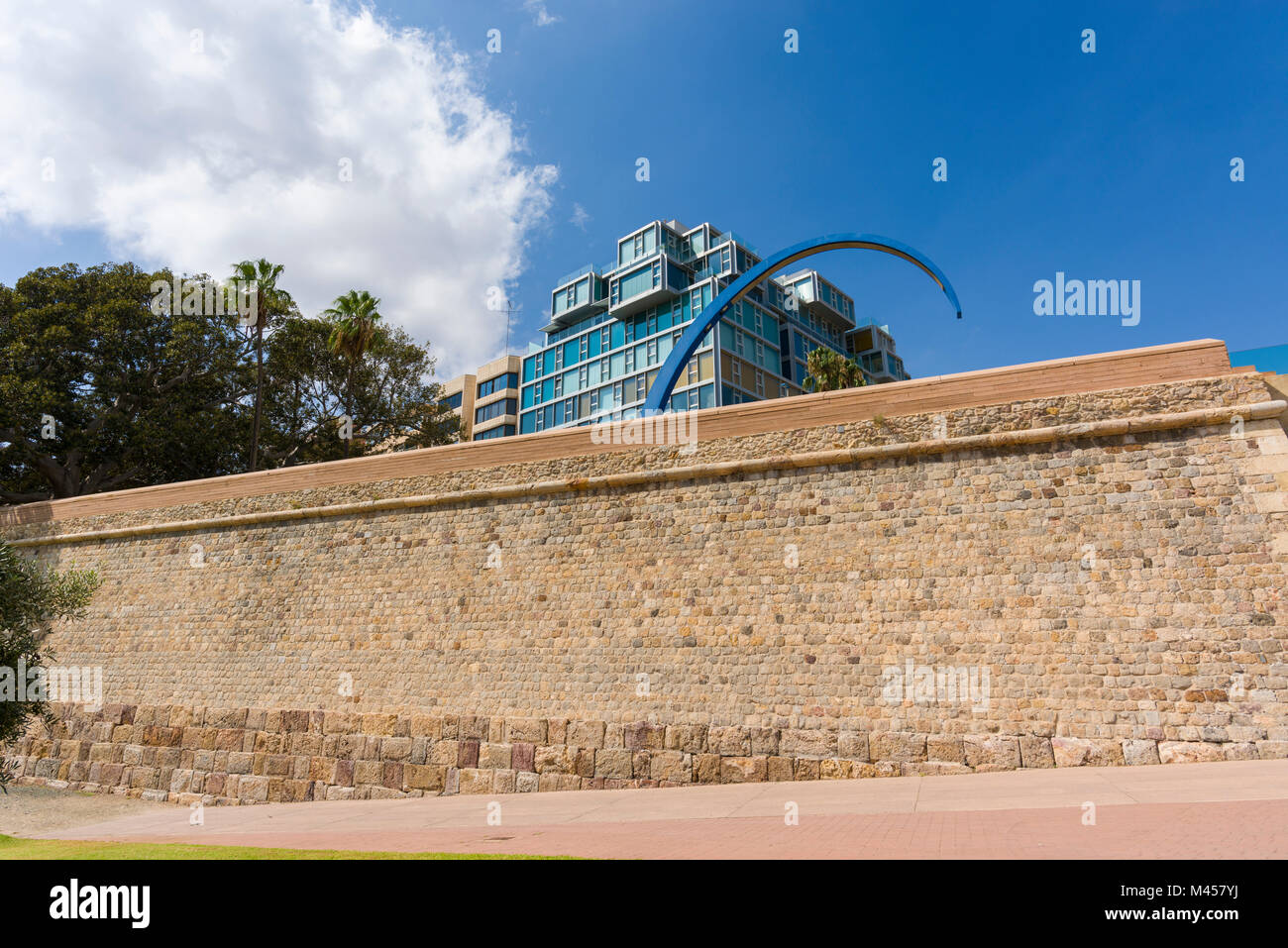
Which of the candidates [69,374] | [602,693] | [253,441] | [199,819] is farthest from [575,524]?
[69,374]

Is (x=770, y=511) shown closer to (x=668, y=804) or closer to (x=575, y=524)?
(x=575, y=524)

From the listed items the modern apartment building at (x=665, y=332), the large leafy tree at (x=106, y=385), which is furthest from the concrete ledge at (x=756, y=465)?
the modern apartment building at (x=665, y=332)

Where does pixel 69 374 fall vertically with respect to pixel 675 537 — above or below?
above

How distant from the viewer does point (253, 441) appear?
2686cm

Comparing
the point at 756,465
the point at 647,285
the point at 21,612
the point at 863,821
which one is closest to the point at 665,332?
the point at 647,285

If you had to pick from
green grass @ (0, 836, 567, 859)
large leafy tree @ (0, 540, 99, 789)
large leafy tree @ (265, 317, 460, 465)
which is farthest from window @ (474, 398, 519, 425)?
green grass @ (0, 836, 567, 859)

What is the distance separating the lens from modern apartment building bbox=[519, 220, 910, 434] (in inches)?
1785

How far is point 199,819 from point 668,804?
8869mm

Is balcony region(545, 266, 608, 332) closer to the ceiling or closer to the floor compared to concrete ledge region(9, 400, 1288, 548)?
closer to the ceiling

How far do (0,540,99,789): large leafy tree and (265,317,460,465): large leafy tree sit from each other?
60.4 ft

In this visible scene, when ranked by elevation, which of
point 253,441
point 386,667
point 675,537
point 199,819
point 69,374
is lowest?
point 199,819

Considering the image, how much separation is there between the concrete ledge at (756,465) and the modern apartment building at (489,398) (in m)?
38.1

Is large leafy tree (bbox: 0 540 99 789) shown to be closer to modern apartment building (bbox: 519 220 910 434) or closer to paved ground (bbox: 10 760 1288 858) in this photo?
paved ground (bbox: 10 760 1288 858)
